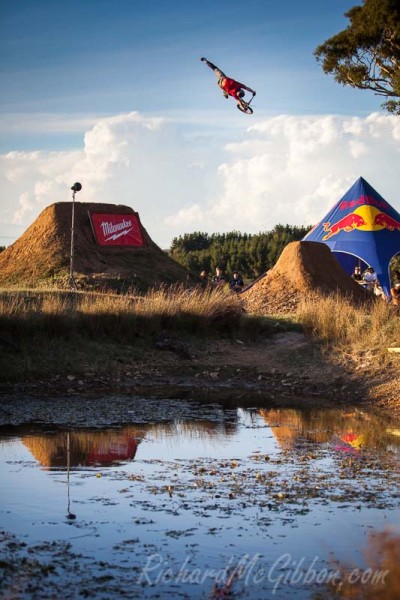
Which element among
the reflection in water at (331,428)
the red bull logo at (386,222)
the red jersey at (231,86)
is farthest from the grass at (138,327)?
the red bull logo at (386,222)

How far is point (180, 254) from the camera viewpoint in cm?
5397

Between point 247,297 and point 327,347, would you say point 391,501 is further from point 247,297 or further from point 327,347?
point 247,297

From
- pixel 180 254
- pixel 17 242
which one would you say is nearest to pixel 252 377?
pixel 17 242

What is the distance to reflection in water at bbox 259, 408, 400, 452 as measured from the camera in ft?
40.2

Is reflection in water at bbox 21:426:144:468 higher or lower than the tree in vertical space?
lower

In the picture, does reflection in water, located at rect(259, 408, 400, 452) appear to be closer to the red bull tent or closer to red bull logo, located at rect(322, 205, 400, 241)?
the red bull tent

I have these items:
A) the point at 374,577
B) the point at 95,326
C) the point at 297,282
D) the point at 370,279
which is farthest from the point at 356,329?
the point at 370,279

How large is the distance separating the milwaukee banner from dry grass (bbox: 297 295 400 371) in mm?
12396

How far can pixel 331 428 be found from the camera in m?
13.6

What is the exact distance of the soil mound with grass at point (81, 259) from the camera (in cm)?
3050

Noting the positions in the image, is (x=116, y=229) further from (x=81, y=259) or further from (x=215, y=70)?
(x=215, y=70)

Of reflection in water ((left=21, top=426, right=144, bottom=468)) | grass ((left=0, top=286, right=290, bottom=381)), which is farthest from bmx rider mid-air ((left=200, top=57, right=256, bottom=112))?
reflection in water ((left=21, top=426, right=144, bottom=468))

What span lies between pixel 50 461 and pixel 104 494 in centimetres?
181

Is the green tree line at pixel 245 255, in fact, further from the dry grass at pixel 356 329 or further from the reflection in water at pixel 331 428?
the reflection in water at pixel 331 428
